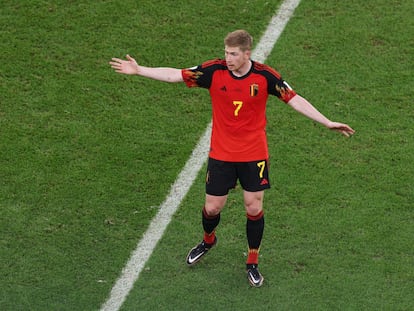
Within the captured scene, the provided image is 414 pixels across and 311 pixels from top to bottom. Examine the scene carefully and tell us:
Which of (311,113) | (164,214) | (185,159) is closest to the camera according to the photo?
(311,113)

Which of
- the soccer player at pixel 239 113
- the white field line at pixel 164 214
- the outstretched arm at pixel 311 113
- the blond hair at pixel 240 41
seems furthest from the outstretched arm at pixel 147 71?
the white field line at pixel 164 214

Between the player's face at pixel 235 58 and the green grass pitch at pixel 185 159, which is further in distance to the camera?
the green grass pitch at pixel 185 159

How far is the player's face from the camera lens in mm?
8562

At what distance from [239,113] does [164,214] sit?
1824 mm

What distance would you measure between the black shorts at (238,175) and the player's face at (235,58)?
908mm

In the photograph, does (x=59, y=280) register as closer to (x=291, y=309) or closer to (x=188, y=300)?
(x=188, y=300)

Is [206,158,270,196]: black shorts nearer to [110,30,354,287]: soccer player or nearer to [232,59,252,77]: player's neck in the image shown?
[110,30,354,287]: soccer player

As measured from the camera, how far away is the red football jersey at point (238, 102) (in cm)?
879


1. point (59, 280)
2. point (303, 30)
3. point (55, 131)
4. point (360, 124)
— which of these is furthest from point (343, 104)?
point (59, 280)

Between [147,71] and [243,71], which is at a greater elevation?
[243,71]

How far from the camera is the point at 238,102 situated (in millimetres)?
8812

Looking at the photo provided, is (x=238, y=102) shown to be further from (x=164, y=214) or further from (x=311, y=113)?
(x=164, y=214)

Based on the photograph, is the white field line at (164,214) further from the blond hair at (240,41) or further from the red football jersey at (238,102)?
the blond hair at (240,41)

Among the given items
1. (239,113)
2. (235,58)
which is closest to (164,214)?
(239,113)
